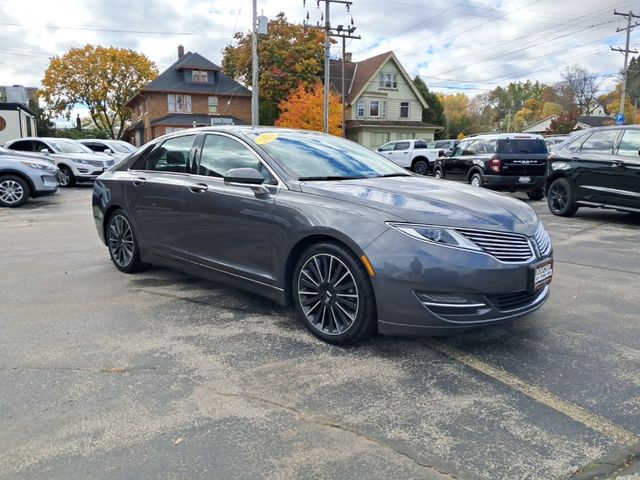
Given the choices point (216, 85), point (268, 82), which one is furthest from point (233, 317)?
point (216, 85)

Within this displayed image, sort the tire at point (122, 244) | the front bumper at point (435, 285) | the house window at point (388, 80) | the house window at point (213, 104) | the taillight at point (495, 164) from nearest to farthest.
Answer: the front bumper at point (435, 285) → the tire at point (122, 244) → the taillight at point (495, 164) → the house window at point (213, 104) → the house window at point (388, 80)

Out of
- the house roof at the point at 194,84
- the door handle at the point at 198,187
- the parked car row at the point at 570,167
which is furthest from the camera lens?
the house roof at the point at 194,84

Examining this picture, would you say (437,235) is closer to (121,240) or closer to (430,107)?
(121,240)

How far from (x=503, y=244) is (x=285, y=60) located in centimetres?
4412

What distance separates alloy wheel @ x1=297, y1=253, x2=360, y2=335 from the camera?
3.72 m

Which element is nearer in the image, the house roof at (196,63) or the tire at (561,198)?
the tire at (561,198)

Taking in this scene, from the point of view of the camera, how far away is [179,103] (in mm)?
48938

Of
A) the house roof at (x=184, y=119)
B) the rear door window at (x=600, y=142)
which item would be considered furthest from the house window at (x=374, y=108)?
the rear door window at (x=600, y=142)

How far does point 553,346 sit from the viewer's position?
3.87 m

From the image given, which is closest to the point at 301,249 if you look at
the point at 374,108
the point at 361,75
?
the point at 374,108

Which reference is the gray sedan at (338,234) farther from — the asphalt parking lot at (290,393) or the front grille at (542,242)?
the asphalt parking lot at (290,393)

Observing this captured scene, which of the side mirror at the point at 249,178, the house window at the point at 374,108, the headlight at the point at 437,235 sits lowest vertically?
the headlight at the point at 437,235

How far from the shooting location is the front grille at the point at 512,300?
351 centimetres

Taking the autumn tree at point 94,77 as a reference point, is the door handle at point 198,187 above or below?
below
